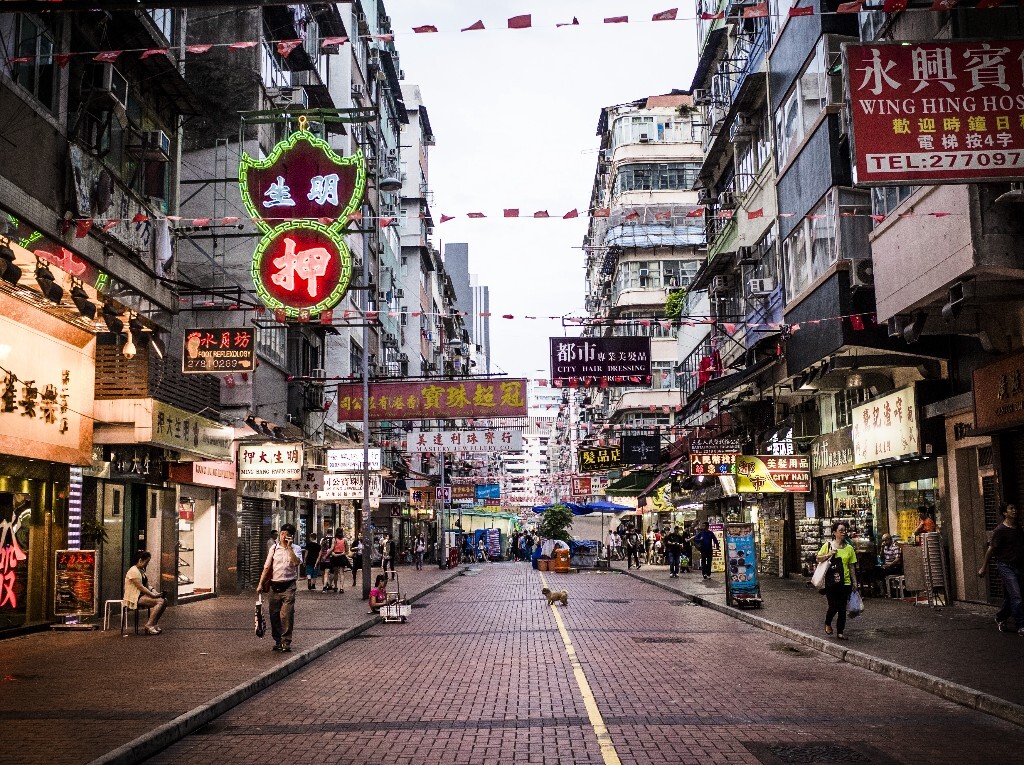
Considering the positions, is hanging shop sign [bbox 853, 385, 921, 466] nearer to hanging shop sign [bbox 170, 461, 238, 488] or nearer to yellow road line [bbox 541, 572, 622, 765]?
yellow road line [bbox 541, 572, 622, 765]

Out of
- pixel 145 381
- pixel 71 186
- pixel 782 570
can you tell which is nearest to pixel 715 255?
pixel 782 570

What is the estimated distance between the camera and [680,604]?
25469 mm

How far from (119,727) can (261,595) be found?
21.8 feet

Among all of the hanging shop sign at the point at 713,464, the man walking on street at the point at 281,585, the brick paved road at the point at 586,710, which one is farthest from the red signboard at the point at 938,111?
the hanging shop sign at the point at 713,464

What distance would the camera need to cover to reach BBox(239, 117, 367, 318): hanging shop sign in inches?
834

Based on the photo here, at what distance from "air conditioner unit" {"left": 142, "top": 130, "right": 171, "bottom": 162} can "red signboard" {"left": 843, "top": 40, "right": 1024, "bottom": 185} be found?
49.3ft

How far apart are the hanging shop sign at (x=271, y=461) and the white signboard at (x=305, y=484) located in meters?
7.56

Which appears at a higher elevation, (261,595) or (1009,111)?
(1009,111)

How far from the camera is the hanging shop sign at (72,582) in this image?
17.6 metres

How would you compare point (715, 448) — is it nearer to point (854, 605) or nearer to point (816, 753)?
point (854, 605)

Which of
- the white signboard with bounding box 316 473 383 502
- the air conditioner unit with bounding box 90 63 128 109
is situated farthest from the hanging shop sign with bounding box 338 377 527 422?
the air conditioner unit with bounding box 90 63 128 109

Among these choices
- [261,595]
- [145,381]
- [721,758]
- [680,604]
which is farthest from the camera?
[680,604]

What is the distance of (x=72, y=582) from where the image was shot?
17672 mm

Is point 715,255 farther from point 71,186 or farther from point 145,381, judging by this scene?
point 71,186
